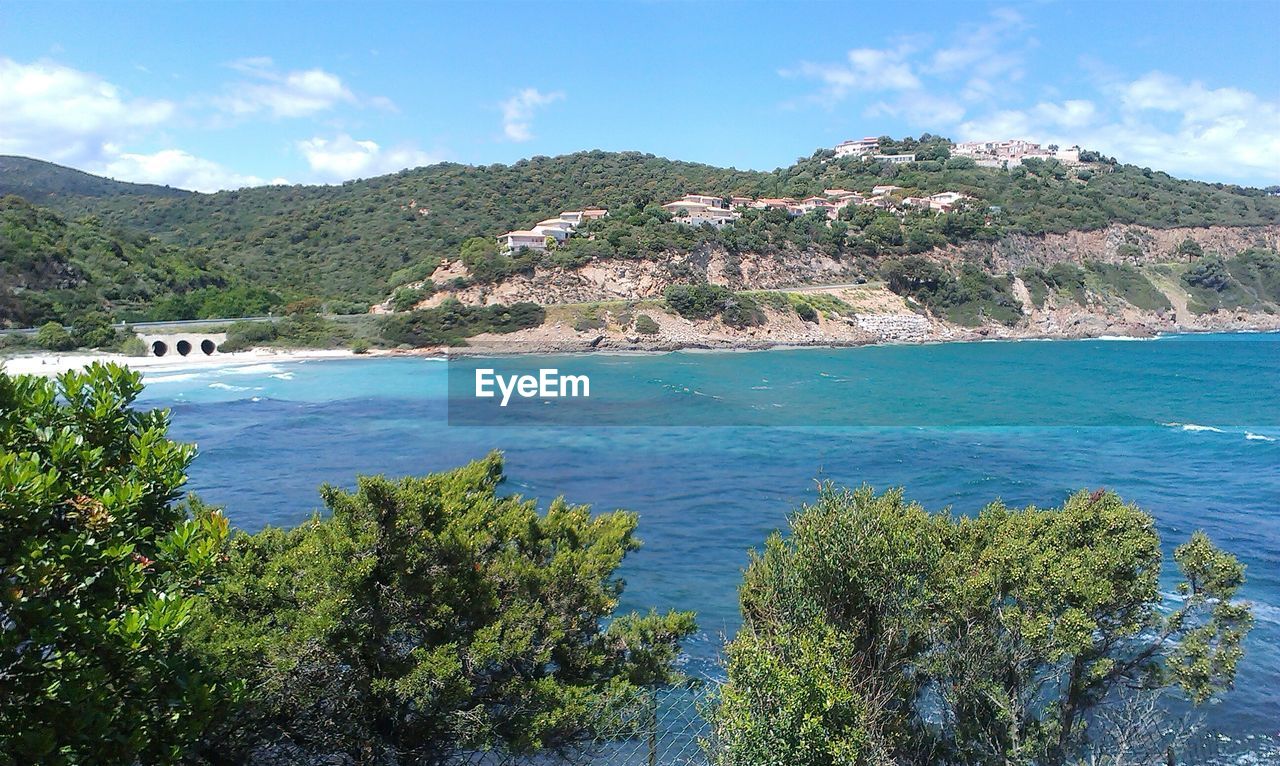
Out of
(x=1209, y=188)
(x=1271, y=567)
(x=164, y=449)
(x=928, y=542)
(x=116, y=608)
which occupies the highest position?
(x=1209, y=188)

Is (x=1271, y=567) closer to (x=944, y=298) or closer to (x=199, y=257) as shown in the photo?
(x=944, y=298)

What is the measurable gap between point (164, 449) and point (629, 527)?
17.6 ft

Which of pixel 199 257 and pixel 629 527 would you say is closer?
pixel 629 527

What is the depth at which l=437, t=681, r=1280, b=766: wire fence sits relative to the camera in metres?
6.27

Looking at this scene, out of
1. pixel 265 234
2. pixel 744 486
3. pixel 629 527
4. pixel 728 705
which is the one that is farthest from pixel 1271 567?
pixel 265 234

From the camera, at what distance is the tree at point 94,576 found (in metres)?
2.98

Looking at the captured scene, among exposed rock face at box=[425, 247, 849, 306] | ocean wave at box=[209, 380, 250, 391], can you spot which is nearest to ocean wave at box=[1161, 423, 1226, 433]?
exposed rock face at box=[425, 247, 849, 306]

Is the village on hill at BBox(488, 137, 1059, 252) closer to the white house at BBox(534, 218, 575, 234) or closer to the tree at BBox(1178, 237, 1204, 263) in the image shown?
the white house at BBox(534, 218, 575, 234)

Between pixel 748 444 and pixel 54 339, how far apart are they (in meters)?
41.3

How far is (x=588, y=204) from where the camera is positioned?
320 ft

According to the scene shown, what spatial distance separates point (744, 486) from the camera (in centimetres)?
2466

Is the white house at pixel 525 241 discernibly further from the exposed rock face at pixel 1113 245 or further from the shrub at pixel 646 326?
the exposed rock face at pixel 1113 245

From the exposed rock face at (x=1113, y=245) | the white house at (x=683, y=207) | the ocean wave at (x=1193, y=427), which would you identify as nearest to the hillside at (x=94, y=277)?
the white house at (x=683, y=207)

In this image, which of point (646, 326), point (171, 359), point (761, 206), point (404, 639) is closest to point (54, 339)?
point (171, 359)
